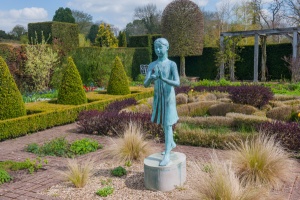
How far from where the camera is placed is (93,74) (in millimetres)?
16641

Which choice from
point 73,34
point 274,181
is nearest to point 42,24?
point 73,34

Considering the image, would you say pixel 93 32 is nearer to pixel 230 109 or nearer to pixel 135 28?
pixel 135 28

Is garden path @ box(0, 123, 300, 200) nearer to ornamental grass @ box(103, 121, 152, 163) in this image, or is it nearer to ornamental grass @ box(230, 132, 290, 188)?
ornamental grass @ box(230, 132, 290, 188)

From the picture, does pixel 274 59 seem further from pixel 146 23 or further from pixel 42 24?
pixel 146 23

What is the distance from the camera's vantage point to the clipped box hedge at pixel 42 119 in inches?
306

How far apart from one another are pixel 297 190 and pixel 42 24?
15.5 meters

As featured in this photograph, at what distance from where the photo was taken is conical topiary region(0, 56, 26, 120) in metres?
8.10

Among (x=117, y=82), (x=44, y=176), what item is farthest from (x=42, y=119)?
(x=117, y=82)

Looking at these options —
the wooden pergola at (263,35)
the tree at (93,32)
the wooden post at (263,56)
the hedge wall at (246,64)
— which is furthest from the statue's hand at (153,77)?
the tree at (93,32)

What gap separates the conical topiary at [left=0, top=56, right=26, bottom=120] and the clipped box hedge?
34cm

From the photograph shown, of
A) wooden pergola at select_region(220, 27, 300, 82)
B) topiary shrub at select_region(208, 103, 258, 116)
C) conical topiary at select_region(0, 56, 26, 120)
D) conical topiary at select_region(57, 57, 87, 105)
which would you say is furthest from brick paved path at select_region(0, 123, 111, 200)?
wooden pergola at select_region(220, 27, 300, 82)

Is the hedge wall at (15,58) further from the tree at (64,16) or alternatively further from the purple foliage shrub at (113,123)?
the tree at (64,16)

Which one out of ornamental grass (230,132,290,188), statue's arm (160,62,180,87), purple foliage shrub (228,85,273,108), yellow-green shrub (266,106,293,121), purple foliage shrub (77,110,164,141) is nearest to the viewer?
statue's arm (160,62,180,87)

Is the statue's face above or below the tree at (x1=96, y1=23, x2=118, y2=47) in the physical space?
below
